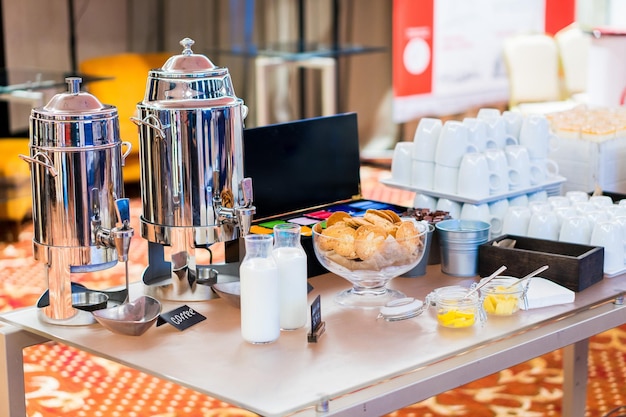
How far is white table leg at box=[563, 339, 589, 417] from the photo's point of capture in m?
2.71

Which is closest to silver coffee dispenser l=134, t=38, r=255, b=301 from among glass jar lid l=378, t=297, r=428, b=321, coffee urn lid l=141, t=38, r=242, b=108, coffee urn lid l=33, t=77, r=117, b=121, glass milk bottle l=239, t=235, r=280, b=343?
coffee urn lid l=141, t=38, r=242, b=108

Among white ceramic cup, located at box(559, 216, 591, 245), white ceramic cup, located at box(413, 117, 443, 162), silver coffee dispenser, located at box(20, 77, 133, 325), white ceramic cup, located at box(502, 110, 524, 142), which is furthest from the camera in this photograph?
white ceramic cup, located at box(502, 110, 524, 142)

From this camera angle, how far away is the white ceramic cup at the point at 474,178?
2.49 meters

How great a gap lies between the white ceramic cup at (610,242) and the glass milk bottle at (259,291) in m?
0.85

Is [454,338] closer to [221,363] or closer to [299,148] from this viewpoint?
[221,363]

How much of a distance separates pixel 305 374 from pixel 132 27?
5465mm

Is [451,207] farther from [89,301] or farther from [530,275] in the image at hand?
[89,301]

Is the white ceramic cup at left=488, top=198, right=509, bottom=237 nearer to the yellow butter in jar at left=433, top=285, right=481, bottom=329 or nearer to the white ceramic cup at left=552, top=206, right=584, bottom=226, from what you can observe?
the white ceramic cup at left=552, top=206, right=584, bottom=226

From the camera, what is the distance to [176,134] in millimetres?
1935

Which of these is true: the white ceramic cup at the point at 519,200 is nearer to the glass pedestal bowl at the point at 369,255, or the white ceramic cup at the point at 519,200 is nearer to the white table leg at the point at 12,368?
the glass pedestal bowl at the point at 369,255

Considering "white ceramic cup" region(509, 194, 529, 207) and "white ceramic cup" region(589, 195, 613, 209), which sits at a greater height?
"white ceramic cup" region(589, 195, 613, 209)

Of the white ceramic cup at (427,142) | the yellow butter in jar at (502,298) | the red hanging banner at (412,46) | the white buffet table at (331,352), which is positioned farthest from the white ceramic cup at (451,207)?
the red hanging banner at (412,46)

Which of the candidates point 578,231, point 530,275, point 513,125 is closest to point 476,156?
point 513,125

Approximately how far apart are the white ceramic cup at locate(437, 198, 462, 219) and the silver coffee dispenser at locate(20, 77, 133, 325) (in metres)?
0.96
